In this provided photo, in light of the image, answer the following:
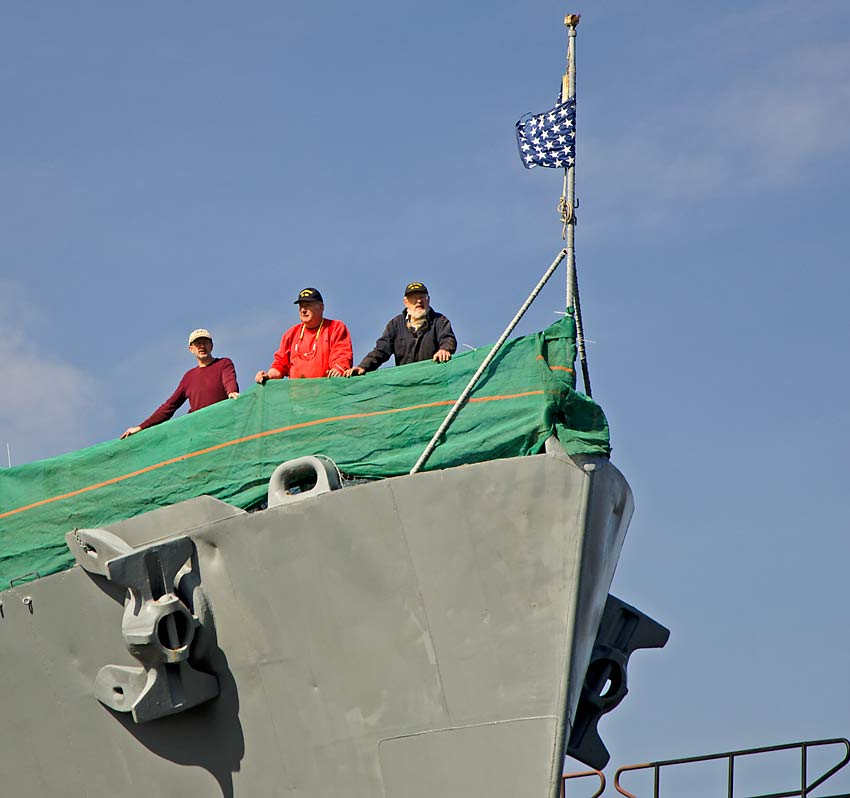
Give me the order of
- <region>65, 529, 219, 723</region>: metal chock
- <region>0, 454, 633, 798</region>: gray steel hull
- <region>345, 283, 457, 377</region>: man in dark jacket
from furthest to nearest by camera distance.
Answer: <region>345, 283, 457, 377</region>: man in dark jacket, <region>65, 529, 219, 723</region>: metal chock, <region>0, 454, 633, 798</region>: gray steel hull

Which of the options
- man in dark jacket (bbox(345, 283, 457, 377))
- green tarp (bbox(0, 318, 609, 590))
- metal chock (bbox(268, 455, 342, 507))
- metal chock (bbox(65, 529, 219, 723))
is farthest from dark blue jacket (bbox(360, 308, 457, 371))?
metal chock (bbox(65, 529, 219, 723))

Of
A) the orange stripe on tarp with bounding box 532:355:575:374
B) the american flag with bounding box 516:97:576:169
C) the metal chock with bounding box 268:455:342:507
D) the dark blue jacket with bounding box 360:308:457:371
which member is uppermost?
the american flag with bounding box 516:97:576:169

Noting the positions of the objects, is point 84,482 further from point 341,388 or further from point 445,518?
point 445,518

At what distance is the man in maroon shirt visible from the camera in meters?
11.8

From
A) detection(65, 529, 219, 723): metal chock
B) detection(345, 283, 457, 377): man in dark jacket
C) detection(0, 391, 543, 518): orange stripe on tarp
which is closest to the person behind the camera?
detection(65, 529, 219, 723): metal chock

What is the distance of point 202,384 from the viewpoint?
11.8m

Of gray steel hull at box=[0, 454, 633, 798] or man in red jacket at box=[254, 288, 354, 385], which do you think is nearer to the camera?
gray steel hull at box=[0, 454, 633, 798]

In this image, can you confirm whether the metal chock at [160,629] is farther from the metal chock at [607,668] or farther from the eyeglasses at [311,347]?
the metal chock at [607,668]

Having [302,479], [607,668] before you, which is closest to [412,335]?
[302,479]

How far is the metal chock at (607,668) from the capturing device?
36.7 feet

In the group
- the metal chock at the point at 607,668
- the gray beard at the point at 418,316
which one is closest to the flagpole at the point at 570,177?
the gray beard at the point at 418,316

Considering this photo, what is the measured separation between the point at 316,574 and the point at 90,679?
1.93 meters

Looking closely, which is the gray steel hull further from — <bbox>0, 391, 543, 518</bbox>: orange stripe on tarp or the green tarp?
<bbox>0, 391, 543, 518</bbox>: orange stripe on tarp

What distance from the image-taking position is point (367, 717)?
955 centimetres
